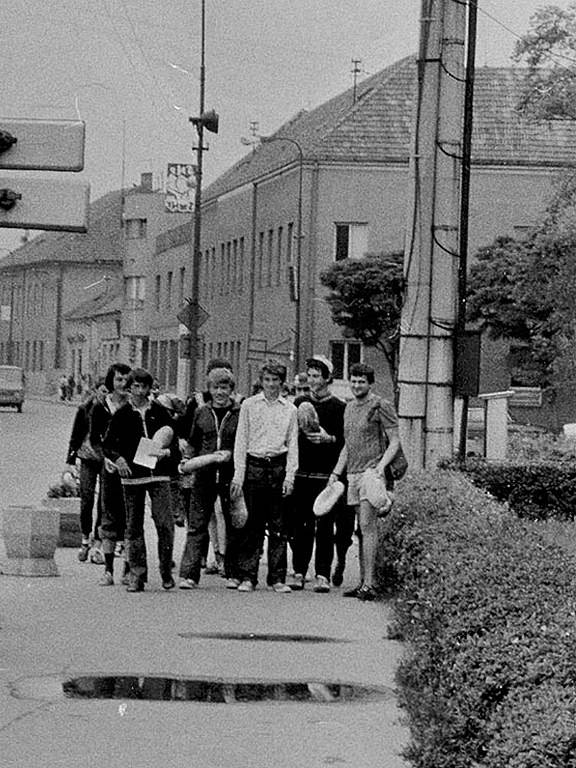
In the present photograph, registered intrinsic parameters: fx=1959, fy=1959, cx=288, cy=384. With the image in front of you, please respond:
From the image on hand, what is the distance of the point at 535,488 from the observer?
20.7 metres

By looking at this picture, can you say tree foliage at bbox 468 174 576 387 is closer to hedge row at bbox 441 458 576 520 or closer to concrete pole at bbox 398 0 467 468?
hedge row at bbox 441 458 576 520

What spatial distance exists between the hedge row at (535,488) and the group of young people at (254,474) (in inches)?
172

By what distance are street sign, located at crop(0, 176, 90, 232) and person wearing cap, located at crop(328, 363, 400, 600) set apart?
18.1 feet

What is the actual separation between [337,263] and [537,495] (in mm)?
38990

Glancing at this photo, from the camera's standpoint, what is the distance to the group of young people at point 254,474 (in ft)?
51.5

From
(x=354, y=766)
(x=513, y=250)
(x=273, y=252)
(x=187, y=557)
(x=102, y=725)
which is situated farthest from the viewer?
(x=273, y=252)

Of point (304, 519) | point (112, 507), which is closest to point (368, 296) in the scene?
point (304, 519)

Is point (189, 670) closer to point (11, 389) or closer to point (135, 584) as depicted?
point (135, 584)

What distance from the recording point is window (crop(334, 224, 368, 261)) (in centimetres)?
Answer: 6356

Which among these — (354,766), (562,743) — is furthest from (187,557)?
(562,743)

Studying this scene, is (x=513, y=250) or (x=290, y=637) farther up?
(x=513, y=250)

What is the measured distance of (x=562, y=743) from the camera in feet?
17.9

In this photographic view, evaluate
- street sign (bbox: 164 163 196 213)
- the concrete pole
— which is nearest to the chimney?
street sign (bbox: 164 163 196 213)

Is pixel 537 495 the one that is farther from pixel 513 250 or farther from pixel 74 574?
pixel 513 250
